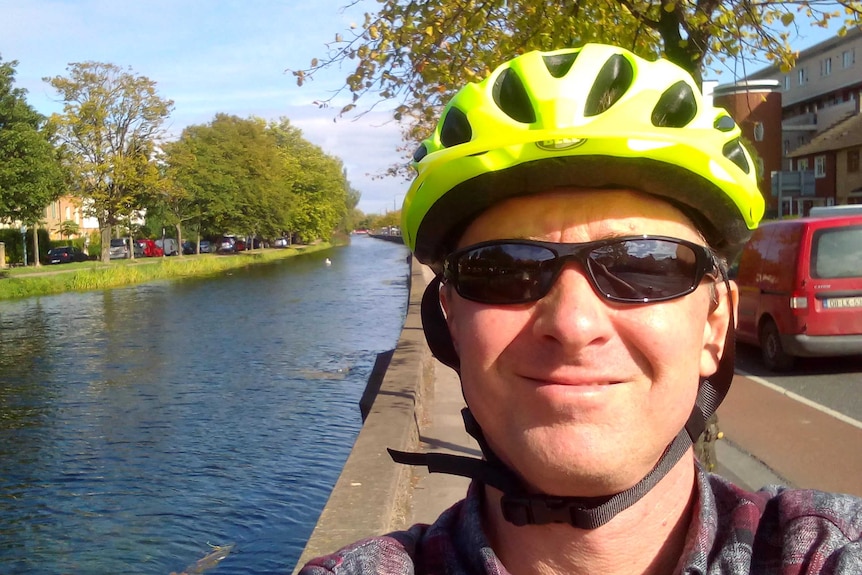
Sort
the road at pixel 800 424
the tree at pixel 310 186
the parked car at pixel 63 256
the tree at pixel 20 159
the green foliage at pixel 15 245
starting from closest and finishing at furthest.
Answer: the road at pixel 800 424 → the tree at pixel 20 159 → the green foliage at pixel 15 245 → the parked car at pixel 63 256 → the tree at pixel 310 186

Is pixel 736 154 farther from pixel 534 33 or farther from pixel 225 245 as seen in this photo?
pixel 225 245

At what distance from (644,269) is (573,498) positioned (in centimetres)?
40

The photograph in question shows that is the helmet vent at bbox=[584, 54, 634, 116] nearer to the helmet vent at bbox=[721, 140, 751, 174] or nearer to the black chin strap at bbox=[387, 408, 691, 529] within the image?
the helmet vent at bbox=[721, 140, 751, 174]

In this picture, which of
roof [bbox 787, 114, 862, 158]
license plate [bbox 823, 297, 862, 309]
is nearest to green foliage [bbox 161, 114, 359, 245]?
roof [bbox 787, 114, 862, 158]

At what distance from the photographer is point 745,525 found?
4.45 ft

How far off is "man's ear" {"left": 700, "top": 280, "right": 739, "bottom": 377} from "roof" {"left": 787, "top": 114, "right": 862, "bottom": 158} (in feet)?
147

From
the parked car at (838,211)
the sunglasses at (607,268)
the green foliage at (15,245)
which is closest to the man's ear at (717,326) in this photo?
the sunglasses at (607,268)

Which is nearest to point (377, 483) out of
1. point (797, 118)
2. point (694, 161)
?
point (694, 161)

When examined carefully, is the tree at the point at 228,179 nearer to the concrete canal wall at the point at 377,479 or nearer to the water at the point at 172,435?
the water at the point at 172,435

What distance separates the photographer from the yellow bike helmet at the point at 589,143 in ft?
4.54

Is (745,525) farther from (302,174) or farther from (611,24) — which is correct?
(302,174)

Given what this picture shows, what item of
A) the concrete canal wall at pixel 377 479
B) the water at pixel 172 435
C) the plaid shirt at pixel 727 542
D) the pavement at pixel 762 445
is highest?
the plaid shirt at pixel 727 542

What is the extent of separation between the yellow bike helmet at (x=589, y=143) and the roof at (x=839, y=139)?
4480cm

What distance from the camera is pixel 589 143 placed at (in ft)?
4.46
